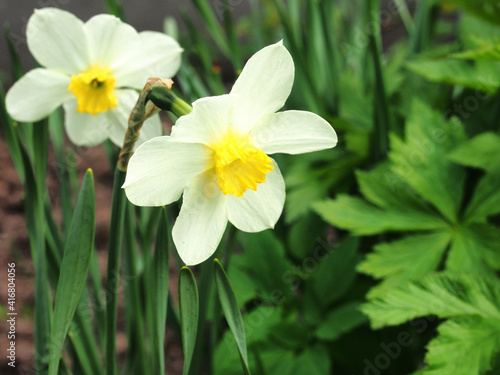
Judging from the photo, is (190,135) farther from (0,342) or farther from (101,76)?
(0,342)

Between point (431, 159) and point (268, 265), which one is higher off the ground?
point (431, 159)

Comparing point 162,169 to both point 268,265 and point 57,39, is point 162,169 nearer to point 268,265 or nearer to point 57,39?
point 57,39

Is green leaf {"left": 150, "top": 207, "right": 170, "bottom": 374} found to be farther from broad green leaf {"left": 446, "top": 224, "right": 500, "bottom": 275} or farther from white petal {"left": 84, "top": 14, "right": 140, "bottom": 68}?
broad green leaf {"left": 446, "top": 224, "right": 500, "bottom": 275}

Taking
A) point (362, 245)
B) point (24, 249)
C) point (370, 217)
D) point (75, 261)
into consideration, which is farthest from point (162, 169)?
point (24, 249)

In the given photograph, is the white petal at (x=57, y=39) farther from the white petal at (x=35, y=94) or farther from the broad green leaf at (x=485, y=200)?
the broad green leaf at (x=485, y=200)

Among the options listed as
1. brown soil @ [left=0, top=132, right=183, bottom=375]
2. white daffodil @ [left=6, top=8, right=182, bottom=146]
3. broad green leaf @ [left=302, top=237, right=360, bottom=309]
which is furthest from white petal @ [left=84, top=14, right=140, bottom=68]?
brown soil @ [left=0, top=132, right=183, bottom=375]

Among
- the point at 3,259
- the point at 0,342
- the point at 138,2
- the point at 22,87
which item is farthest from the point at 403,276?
the point at 138,2
